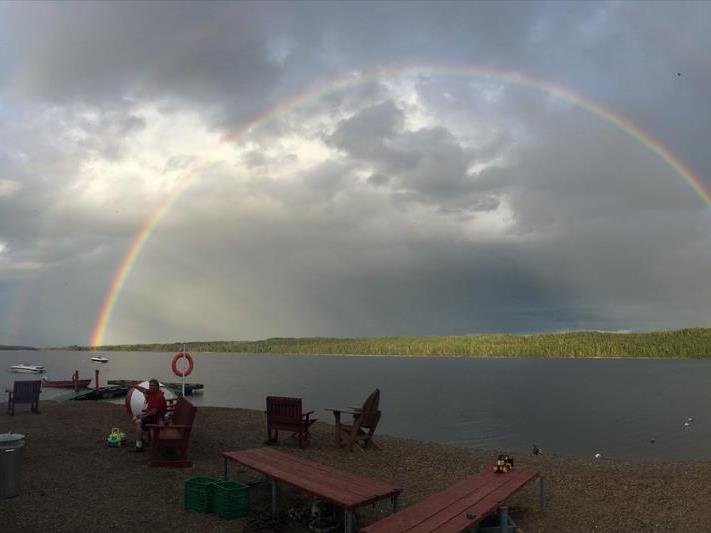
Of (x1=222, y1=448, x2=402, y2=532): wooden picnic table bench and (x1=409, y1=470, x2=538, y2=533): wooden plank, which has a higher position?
(x1=222, y1=448, x2=402, y2=532): wooden picnic table bench

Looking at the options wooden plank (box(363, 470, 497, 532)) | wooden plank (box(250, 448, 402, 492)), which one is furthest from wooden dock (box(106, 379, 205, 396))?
wooden plank (box(363, 470, 497, 532))

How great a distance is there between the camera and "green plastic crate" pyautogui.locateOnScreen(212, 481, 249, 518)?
25.0 ft

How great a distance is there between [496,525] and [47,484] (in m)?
6.92

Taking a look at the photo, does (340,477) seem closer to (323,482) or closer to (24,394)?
(323,482)

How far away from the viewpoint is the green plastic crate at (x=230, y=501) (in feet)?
25.0

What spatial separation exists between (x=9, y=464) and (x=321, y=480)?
15.4 ft

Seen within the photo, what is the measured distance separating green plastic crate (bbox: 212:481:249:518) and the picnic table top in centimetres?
38

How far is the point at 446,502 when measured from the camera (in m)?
6.32

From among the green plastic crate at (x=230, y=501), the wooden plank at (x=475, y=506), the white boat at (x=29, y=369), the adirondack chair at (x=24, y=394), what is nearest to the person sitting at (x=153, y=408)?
the green plastic crate at (x=230, y=501)


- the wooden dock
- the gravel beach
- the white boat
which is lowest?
the white boat

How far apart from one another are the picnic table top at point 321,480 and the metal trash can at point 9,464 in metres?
2.99

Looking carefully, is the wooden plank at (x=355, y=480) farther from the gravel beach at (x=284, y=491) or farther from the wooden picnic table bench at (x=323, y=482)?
the gravel beach at (x=284, y=491)

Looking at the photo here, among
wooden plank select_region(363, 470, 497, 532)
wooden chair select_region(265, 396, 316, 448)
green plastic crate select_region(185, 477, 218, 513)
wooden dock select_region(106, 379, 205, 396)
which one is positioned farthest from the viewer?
wooden dock select_region(106, 379, 205, 396)

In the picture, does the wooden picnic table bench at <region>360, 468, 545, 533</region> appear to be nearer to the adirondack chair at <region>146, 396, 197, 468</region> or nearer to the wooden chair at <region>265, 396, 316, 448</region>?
the adirondack chair at <region>146, 396, 197, 468</region>
